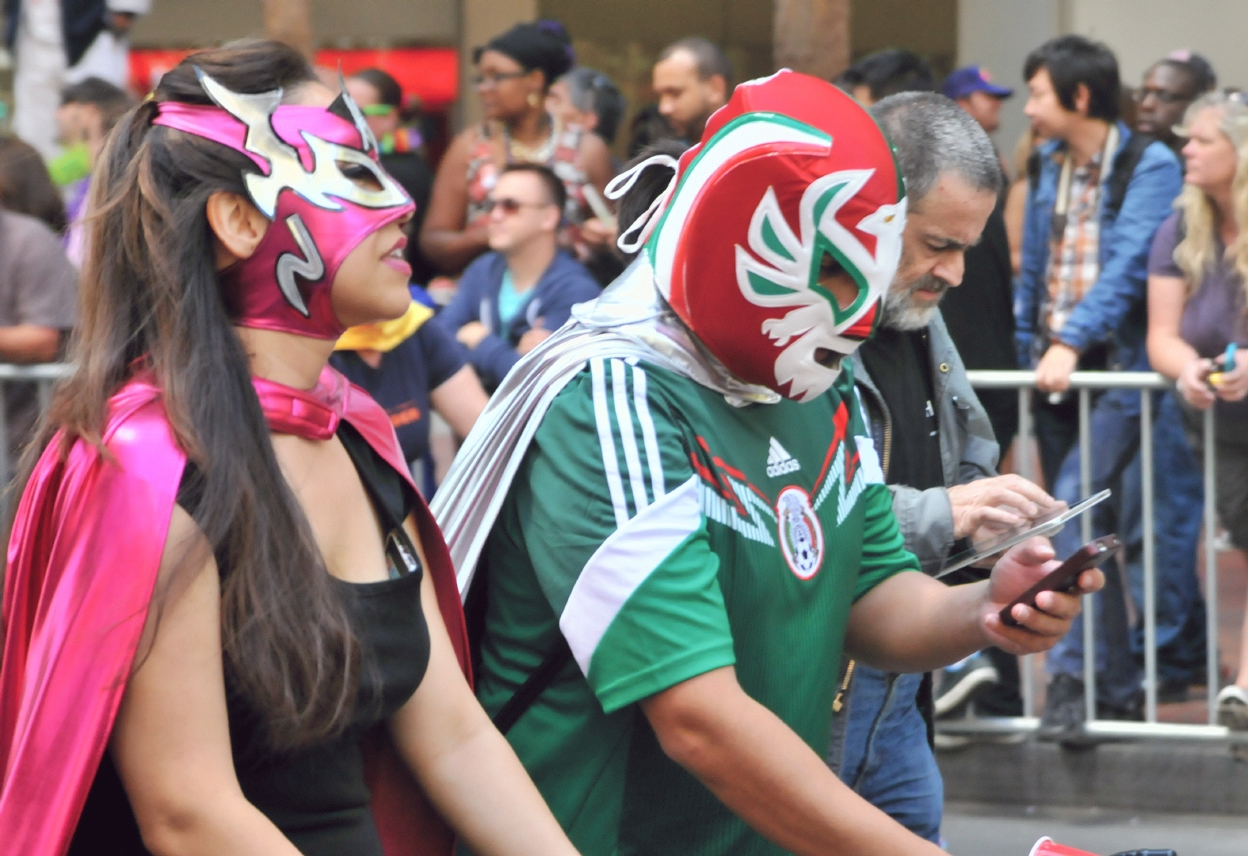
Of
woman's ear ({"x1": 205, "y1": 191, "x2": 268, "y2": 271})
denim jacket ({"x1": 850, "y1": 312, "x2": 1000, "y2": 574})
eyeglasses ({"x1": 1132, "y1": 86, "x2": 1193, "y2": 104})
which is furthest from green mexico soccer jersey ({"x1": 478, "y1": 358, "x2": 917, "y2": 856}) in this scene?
eyeglasses ({"x1": 1132, "y1": 86, "x2": 1193, "y2": 104})

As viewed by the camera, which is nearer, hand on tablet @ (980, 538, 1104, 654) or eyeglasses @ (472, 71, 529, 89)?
hand on tablet @ (980, 538, 1104, 654)

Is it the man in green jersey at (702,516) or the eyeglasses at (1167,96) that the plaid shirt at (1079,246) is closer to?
the eyeglasses at (1167,96)

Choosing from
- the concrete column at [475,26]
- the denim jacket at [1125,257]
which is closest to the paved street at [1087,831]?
the denim jacket at [1125,257]

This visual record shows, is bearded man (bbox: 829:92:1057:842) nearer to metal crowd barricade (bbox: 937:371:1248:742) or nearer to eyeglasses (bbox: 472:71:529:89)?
metal crowd barricade (bbox: 937:371:1248:742)

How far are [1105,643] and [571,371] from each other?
3.73 m

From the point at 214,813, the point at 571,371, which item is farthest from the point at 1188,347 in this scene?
the point at 214,813

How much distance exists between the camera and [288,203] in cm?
194

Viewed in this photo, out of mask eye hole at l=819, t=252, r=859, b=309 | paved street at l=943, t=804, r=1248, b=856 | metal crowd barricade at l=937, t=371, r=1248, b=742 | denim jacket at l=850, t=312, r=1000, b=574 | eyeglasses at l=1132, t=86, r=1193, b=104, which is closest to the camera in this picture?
mask eye hole at l=819, t=252, r=859, b=309

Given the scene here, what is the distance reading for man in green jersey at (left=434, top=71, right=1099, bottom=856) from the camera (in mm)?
2061

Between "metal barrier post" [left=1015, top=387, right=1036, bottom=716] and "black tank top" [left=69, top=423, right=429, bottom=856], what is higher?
"black tank top" [left=69, top=423, right=429, bottom=856]

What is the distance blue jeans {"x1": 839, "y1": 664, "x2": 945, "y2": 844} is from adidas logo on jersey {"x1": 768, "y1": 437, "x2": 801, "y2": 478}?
3.00 feet

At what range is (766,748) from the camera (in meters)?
2.05

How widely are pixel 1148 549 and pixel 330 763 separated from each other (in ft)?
12.9

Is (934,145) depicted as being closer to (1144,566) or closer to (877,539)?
(877,539)
